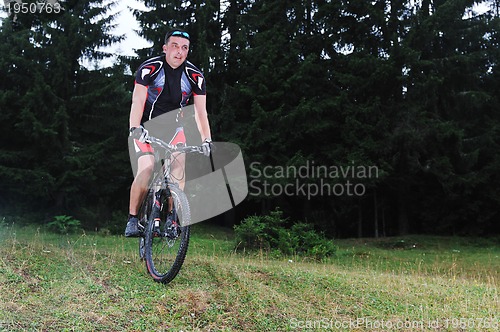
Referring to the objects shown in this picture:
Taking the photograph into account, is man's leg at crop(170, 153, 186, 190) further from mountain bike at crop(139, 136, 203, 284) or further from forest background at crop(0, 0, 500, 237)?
forest background at crop(0, 0, 500, 237)

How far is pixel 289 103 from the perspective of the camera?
1794 cm

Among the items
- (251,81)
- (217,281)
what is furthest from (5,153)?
(217,281)

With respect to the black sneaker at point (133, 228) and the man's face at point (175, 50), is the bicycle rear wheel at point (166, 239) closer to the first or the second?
the black sneaker at point (133, 228)

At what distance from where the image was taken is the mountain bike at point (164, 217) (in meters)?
4.95

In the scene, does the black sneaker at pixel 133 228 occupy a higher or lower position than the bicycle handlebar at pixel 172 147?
lower

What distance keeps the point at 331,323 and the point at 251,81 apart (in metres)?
13.5

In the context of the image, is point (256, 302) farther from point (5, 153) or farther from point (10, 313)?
point (5, 153)

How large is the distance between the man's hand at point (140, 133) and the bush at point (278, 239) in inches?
266

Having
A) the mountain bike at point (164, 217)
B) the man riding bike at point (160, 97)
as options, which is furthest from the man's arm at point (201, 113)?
the mountain bike at point (164, 217)

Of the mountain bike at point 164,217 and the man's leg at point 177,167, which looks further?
the man's leg at point 177,167

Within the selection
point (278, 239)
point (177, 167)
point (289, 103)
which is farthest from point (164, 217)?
point (289, 103)

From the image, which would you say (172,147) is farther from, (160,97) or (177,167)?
(160,97)

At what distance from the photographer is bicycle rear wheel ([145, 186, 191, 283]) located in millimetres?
4889

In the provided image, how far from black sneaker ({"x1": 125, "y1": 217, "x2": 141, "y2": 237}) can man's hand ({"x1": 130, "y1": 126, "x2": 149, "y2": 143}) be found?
3.16ft
